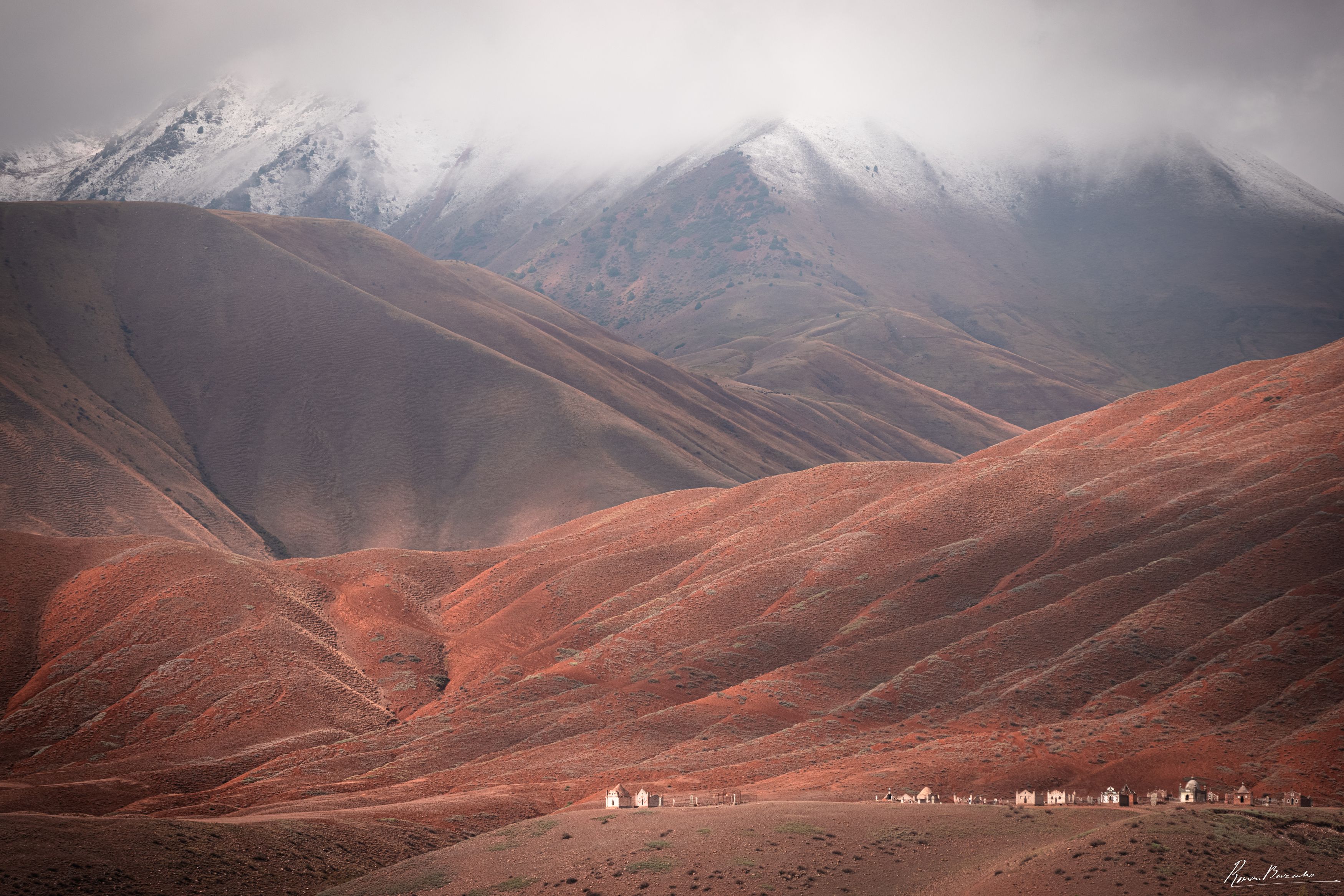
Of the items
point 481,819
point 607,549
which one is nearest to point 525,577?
point 607,549

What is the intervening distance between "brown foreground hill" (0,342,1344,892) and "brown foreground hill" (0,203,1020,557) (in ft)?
176

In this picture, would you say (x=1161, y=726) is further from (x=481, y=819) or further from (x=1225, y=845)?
(x=481, y=819)

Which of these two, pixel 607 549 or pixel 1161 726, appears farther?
pixel 607 549

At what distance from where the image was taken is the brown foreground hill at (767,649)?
47.7m

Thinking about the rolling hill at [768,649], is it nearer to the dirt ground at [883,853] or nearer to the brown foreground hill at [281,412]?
the dirt ground at [883,853]

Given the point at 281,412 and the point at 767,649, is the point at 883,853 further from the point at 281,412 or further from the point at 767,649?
the point at 281,412

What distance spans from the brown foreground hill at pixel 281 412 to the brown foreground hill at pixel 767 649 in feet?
176

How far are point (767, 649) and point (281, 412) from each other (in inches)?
4824

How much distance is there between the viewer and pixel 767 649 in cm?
6425

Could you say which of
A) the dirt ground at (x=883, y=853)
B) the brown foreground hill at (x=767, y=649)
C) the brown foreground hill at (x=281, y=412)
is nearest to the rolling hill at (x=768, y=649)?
the brown foreground hill at (x=767, y=649)

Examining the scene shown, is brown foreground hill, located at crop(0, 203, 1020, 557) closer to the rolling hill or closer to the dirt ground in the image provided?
the rolling hill

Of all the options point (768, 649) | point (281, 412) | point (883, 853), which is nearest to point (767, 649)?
point (768, 649)

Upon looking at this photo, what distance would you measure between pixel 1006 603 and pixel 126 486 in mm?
110973

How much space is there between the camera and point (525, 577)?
84750 mm
